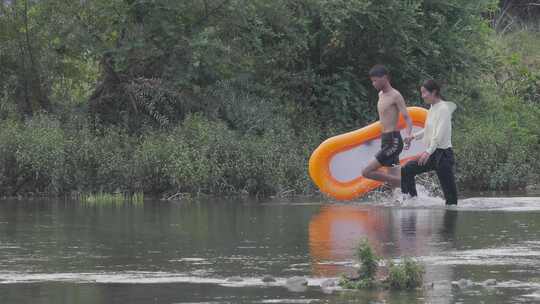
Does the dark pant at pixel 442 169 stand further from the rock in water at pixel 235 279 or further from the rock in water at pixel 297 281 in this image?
the rock in water at pixel 297 281

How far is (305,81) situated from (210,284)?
57.5 ft

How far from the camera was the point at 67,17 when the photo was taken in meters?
24.6

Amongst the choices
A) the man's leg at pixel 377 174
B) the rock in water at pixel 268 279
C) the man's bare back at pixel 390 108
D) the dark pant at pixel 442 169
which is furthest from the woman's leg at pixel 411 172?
the rock in water at pixel 268 279

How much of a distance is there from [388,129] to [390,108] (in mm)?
331

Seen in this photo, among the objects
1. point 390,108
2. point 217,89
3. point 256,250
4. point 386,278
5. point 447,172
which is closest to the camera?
point 386,278

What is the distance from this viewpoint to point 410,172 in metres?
17.9

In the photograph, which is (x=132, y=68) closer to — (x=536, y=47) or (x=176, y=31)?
(x=176, y=31)

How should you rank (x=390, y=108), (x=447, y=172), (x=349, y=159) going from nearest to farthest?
(x=447, y=172), (x=390, y=108), (x=349, y=159)

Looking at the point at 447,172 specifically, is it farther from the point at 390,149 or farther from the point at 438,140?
the point at 390,149

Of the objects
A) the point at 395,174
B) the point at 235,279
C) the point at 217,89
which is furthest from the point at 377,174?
the point at 235,279

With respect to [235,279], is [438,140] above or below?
above

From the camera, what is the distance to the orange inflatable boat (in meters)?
19.9

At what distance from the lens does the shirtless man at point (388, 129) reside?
18.0 metres

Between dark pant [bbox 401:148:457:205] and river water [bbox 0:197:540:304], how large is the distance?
11.8 inches
